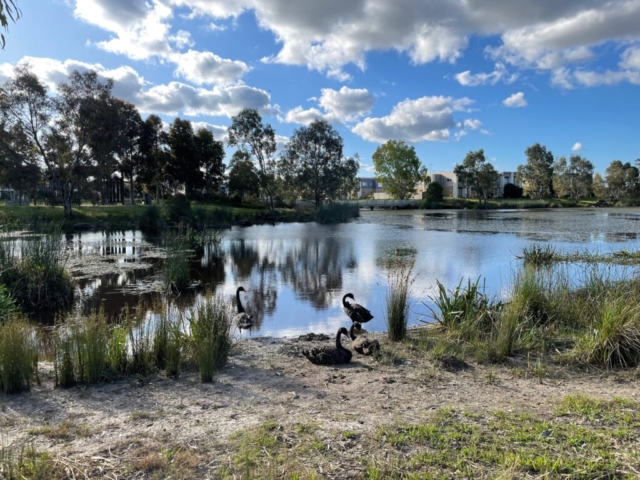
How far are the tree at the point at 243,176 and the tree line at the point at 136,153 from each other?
0.37ft

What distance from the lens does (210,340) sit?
474 cm

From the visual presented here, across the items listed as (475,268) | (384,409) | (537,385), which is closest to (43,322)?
(384,409)

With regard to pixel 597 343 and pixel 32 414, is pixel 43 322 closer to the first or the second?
pixel 32 414

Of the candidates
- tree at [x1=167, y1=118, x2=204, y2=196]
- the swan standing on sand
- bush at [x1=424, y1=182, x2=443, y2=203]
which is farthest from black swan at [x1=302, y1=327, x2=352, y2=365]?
bush at [x1=424, y1=182, x2=443, y2=203]

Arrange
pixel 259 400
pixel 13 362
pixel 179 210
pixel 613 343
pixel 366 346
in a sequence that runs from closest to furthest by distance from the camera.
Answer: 1. pixel 259 400
2. pixel 13 362
3. pixel 613 343
4. pixel 366 346
5. pixel 179 210

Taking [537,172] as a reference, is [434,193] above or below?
below

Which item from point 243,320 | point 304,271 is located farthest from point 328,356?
point 304,271

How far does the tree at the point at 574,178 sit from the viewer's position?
3302 inches

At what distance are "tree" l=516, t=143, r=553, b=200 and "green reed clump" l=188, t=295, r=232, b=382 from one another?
301 ft

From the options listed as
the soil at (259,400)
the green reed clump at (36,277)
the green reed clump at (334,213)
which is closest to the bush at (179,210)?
the green reed clump at (334,213)

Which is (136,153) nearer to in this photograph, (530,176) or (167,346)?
(167,346)

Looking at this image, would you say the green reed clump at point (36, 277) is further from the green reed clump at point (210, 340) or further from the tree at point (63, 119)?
the tree at point (63, 119)

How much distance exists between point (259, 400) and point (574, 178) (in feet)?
315

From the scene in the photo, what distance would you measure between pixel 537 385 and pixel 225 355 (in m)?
3.45
